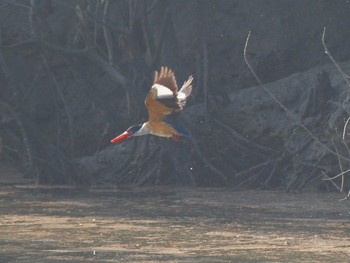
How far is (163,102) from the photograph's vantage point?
1201 centimetres

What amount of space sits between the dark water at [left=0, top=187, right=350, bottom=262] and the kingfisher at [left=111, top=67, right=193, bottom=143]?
754 mm

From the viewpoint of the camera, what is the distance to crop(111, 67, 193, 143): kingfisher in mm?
11688

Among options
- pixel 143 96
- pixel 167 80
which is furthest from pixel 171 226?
pixel 143 96

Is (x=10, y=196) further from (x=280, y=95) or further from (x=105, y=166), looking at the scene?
(x=280, y=95)

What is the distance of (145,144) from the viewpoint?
50.7 feet

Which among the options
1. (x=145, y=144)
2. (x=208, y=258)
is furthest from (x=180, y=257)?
(x=145, y=144)

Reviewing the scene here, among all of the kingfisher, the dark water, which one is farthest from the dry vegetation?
the kingfisher

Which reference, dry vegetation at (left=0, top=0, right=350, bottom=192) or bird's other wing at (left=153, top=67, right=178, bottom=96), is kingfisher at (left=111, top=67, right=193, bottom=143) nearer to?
bird's other wing at (left=153, top=67, right=178, bottom=96)

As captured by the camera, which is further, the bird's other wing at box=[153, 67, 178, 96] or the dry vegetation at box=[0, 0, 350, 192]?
the dry vegetation at box=[0, 0, 350, 192]

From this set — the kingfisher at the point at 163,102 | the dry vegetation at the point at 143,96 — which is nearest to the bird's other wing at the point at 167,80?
the kingfisher at the point at 163,102

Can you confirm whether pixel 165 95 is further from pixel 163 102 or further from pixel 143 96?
pixel 143 96

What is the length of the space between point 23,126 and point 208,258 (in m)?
6.60

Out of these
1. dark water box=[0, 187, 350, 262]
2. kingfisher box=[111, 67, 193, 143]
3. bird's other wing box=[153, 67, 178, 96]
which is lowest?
dark water box=[0, 187, 350, 262]

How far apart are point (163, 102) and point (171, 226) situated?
48.6 inches
